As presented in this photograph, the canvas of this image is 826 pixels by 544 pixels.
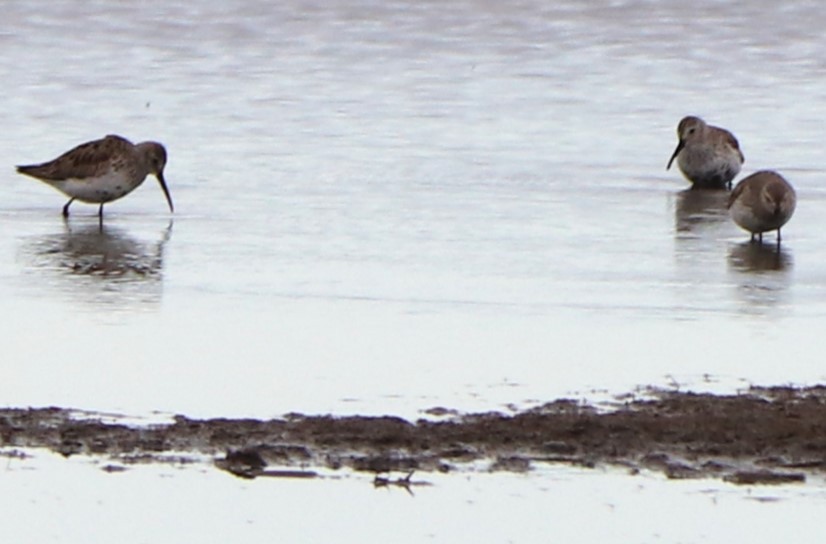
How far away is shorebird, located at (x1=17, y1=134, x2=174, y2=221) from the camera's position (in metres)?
15.3

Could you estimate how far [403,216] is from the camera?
599 inches

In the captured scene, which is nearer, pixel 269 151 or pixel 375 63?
pixel 269 151

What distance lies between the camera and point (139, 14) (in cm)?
2998

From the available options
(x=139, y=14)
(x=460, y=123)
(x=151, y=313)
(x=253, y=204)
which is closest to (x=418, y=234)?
(x=253, y=204)

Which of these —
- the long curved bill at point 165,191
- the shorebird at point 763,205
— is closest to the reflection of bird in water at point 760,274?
the shorebird at point 763,205

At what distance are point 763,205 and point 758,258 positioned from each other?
0.62 metres

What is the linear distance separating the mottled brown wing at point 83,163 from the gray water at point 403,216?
0.91 ft

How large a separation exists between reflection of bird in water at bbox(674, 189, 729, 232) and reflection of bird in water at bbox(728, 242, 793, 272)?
32.8 inches

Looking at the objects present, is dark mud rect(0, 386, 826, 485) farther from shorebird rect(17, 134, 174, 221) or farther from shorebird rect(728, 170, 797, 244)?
shorebird rect(17, 134, 174, 221)

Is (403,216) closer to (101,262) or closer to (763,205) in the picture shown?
(763,205)

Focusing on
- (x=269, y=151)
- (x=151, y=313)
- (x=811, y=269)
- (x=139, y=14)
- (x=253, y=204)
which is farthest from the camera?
(x=139, y=14)

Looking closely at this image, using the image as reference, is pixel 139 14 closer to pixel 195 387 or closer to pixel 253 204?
pixel 253 204

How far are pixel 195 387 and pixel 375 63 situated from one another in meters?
16.0

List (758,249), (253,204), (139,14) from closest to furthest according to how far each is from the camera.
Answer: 1. (758,249)
2. (253,204)
3. (139,14)
